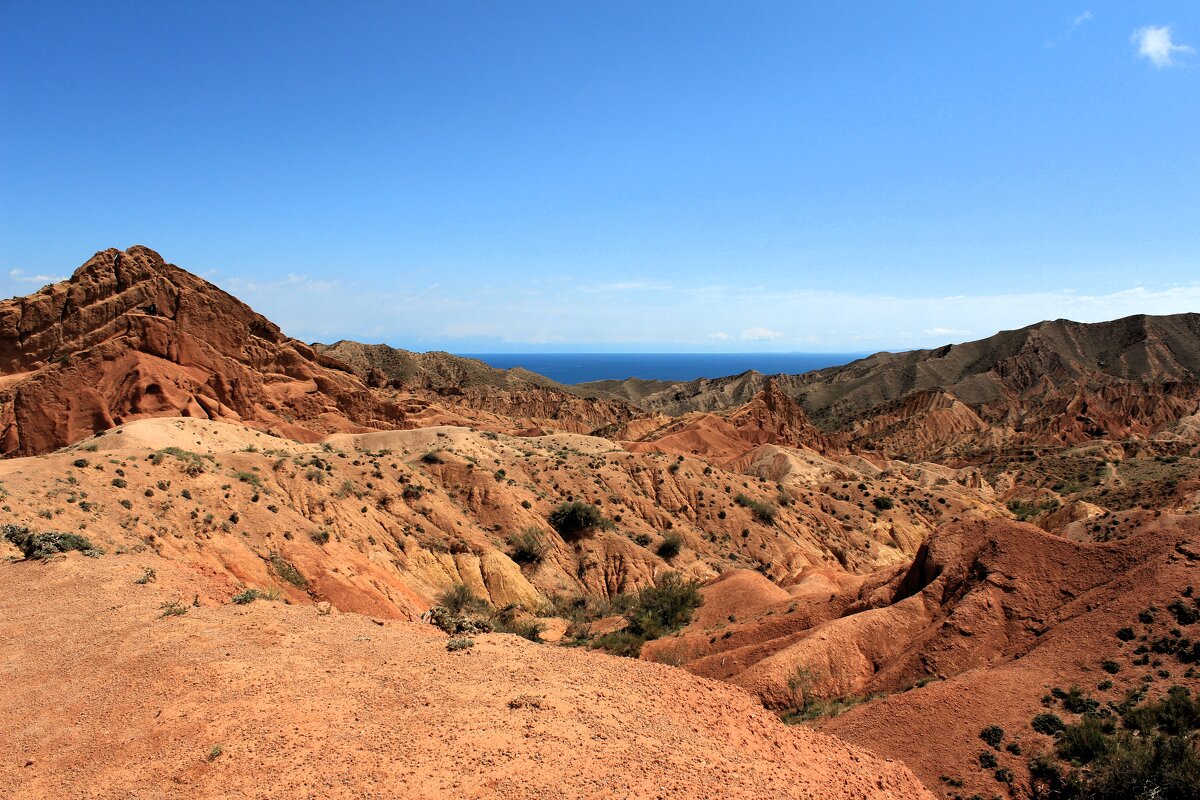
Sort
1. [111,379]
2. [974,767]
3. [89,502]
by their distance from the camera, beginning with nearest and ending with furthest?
[974,767] → [89,502] → [111,379]

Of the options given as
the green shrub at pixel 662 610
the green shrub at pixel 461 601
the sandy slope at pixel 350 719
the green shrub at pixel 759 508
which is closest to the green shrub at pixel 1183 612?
the sandy slope at pixel 350 719

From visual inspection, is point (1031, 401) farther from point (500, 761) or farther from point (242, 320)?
point (500, 761)

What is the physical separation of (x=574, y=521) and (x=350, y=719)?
29.2 metres

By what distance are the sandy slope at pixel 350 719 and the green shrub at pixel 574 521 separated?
2495 cm

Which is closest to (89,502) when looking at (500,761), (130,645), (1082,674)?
(130,645)

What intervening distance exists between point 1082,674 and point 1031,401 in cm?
12740

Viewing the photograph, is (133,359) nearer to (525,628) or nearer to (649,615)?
(525,628)

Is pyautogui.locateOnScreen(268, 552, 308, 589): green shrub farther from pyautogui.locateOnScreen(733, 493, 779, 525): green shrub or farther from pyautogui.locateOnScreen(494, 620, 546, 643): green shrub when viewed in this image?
pyautogui.locateOnScreen(733, 493, 779, 525): green shrub

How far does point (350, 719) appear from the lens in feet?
30.5

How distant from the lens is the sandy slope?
811 cm

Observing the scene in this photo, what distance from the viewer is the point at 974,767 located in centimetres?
1364

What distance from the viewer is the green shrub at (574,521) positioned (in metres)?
38.2

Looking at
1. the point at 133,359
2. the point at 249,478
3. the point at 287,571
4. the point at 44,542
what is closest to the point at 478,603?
the point at 287,571

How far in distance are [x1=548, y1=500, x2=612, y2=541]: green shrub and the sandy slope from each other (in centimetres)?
2495
